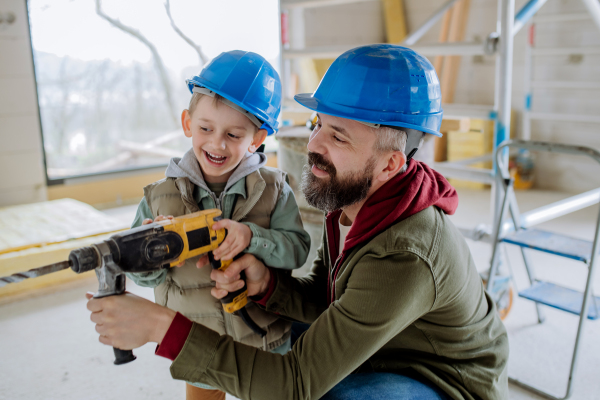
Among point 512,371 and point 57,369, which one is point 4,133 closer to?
point 57,369

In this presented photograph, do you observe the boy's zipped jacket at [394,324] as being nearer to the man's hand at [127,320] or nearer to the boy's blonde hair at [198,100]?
the man's hand at [127,320]

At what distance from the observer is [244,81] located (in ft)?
4.78

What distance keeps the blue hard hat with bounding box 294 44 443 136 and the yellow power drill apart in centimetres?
47

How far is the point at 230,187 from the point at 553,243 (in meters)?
1.72

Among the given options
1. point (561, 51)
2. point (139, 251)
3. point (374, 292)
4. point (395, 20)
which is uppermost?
point (395, 20)

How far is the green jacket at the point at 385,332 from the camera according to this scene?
3.83 ft

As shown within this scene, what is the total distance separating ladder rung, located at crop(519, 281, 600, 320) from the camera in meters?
2.32

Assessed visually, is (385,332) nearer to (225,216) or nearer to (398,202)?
(398,202)

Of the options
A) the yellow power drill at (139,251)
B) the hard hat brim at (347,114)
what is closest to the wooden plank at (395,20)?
the hard hat brim at (347,114)

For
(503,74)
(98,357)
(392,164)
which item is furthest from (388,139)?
(98,357)

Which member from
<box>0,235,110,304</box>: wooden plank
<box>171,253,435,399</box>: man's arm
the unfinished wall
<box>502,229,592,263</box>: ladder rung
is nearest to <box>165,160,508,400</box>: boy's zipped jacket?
<box>171,253,435,399</box>: man's arm

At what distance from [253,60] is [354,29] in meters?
5.79

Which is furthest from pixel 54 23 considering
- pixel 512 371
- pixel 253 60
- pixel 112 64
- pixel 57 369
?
pixel 512 371

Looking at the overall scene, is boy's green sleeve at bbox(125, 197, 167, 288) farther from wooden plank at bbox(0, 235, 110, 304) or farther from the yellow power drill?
wooden plank at bbox(0, 235, 110, 304)
